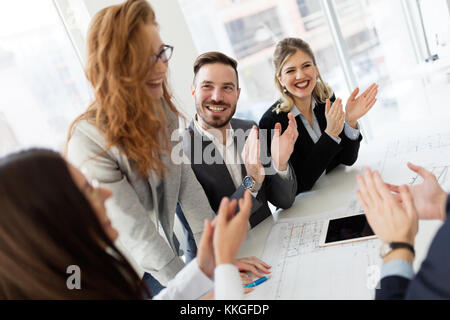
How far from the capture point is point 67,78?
252 cm

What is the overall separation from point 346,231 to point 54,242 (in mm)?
931

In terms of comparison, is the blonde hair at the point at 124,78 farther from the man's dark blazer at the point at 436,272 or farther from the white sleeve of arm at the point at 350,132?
the white sleeve of arm at the point at 350,132

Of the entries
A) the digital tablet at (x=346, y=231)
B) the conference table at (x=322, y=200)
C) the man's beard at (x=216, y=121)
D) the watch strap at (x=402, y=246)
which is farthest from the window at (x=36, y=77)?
the watch strap at (x=402, y=246)

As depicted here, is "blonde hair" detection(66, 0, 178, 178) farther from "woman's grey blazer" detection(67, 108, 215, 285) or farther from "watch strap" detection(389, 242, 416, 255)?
"watch strap" detection(389, 242, 416, 255)

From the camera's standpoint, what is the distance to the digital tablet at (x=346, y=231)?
4.01ft

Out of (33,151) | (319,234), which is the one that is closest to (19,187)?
(33,151)

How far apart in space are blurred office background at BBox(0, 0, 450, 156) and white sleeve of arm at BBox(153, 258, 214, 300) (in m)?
0.85

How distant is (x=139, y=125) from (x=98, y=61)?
0.82 feet

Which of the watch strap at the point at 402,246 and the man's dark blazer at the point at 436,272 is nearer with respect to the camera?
the man's dark blazer at the point at 436,272

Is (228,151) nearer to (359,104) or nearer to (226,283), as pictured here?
(359,104)

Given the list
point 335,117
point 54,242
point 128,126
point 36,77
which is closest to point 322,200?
point 335,117

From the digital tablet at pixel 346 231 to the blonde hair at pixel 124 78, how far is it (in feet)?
2.23

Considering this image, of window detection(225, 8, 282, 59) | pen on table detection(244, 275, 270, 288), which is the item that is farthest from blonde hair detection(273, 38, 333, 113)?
window detection(225, 8, 282, 59)

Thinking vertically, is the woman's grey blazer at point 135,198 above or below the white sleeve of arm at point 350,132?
above
